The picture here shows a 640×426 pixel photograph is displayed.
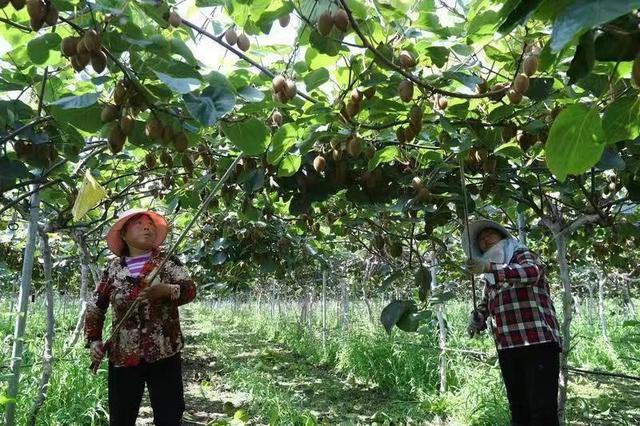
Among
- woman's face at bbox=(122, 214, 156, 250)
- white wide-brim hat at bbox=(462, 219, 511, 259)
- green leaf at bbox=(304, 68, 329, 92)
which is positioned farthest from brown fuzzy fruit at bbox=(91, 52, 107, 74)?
white wide-brim hat at bbox=(462, 219, 511, 259)

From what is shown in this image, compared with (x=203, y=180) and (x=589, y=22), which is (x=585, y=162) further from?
(x=203, y=180)

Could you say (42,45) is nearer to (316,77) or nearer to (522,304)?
(316,77)

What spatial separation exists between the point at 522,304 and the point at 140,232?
1806 mm

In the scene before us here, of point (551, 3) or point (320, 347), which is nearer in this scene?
point (551, 3)

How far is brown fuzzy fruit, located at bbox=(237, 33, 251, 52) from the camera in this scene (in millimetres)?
1512

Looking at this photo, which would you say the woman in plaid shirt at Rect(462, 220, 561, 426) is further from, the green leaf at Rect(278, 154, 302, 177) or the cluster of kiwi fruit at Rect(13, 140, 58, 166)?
the cluster of kiwi fruit at Rect(13, 140, 58, 166)

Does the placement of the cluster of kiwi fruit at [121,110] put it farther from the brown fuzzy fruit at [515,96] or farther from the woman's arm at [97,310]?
the woman's arm at [97,310]

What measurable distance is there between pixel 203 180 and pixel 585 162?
177cm

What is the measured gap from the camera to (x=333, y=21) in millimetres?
1148

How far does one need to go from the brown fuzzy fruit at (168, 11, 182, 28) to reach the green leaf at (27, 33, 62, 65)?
244 millimetres

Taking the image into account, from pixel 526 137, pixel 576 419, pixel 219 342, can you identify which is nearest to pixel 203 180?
pixel 526 137

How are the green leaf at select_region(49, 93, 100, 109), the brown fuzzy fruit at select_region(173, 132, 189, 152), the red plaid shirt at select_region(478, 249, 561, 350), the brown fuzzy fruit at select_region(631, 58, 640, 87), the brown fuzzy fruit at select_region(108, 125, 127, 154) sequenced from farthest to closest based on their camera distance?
the red plaid shirt at select_region(478, 249, 561, 350) < the brown fuzzy fruit at select_region(173, 132, 189, 152) < the brown fuzzy fruit at select_region(108, 125, 127, 154) < the green leaf at select_region(49, 93, 100, 109) < the brown fuzzy fruit at select_region(631, 58, 640, 87)

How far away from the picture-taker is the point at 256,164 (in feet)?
7.36

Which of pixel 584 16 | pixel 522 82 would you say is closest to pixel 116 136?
pixel 522 82
